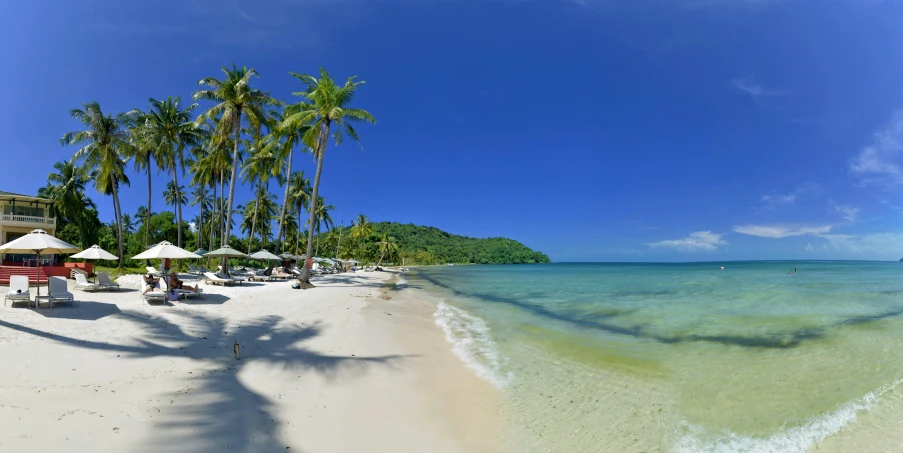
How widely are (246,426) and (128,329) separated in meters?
5.91

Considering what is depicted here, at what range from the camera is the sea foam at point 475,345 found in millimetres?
7832

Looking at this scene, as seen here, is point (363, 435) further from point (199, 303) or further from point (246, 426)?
point (199, 303)

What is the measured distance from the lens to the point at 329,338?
9.43m

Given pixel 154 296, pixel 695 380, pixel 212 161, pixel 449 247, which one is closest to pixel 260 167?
pixel 212 161

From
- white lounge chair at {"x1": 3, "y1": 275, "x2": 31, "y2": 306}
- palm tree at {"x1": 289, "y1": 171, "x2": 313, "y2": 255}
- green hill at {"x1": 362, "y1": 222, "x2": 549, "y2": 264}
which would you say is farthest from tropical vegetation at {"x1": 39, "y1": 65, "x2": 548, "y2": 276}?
green hill at {"x1": 362, "y1": 222, "x2": 549, "y2": 264}

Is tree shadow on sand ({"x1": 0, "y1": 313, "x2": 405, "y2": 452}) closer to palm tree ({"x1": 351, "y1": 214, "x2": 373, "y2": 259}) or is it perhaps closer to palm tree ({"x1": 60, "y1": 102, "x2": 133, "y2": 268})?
palm tree ({"x1": 60, "y1": 102, "x2": 133, "y2": 268})

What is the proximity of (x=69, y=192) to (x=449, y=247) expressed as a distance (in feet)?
405

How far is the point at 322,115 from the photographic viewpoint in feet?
71.1

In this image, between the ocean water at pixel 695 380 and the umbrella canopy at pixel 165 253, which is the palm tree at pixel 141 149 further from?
the ocean water at pixel 695 380

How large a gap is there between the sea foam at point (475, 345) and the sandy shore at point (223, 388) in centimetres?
33

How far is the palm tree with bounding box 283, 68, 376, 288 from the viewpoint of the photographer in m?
21.1

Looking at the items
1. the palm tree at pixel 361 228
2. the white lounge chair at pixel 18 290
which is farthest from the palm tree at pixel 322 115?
the palm tree at pixel 361 228

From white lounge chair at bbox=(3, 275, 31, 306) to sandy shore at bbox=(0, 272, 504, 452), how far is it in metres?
0.29

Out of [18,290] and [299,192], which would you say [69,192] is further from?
[18,290]
